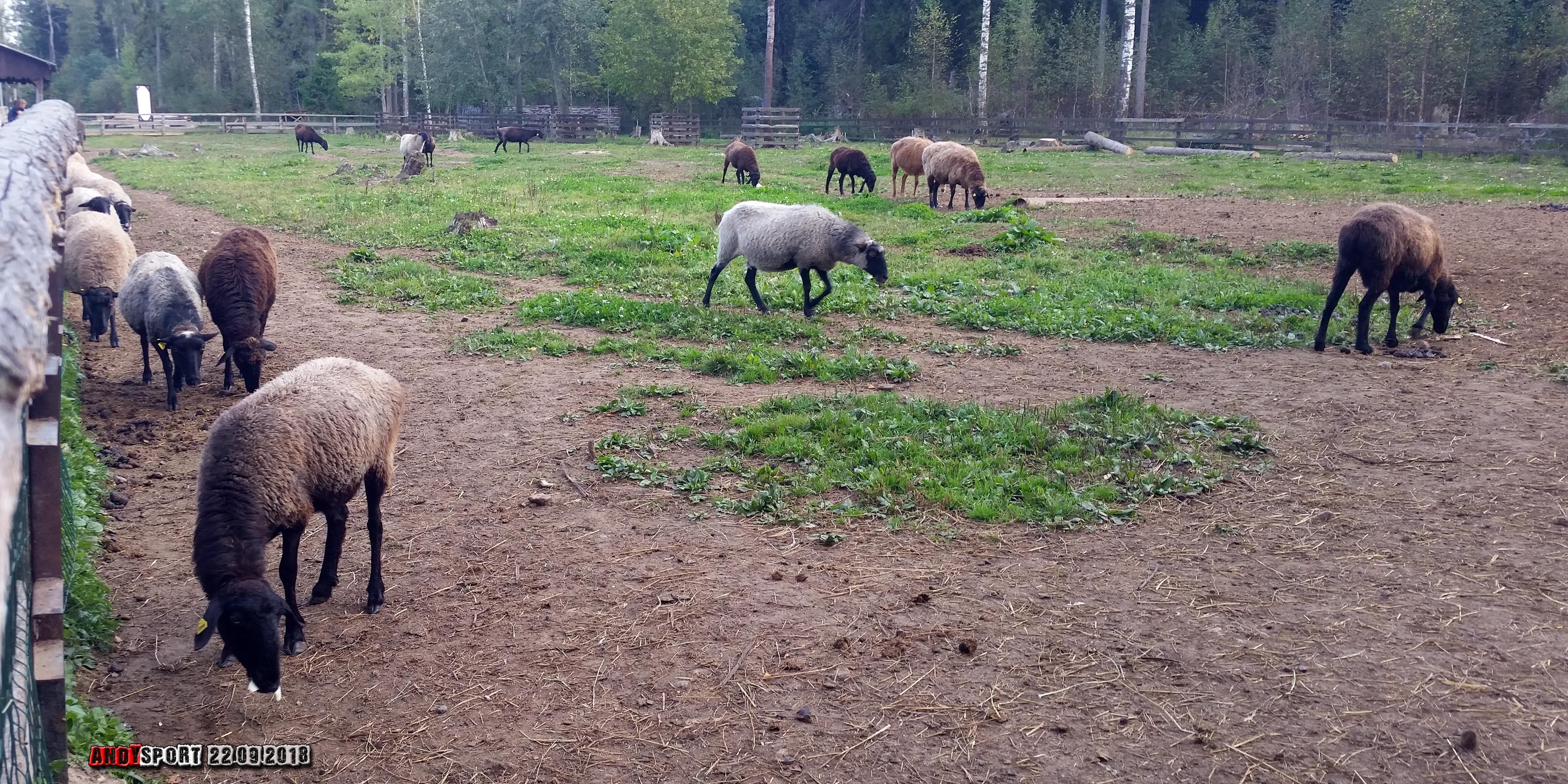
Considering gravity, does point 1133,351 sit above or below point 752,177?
below

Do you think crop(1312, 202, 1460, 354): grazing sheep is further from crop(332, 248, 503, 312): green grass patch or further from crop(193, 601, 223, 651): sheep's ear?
crop(193, 601, 223, 651): sheep's ear

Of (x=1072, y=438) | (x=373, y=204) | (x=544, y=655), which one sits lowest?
(x=544, y=655)

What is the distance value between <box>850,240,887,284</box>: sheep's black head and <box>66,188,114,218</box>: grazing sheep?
9.21 meters

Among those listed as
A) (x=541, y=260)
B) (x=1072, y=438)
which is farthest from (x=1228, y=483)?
(x=541, y=260)

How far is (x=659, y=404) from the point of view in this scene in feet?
25.7

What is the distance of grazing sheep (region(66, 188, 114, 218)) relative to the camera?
12.5m

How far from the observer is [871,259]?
11117 millimetres

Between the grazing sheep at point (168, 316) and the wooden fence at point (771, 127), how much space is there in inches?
1407

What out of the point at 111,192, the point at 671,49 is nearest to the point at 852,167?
the point at 111,192

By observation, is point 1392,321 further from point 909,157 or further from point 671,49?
point 671,49

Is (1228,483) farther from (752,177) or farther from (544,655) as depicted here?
(752,177)

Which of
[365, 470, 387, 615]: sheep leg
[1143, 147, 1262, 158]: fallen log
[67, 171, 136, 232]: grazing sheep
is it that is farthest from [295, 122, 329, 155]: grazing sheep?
[365, 470, 387, 615]: sheep leg

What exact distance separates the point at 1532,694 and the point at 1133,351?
18.6 feet

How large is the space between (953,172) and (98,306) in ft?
49.4
